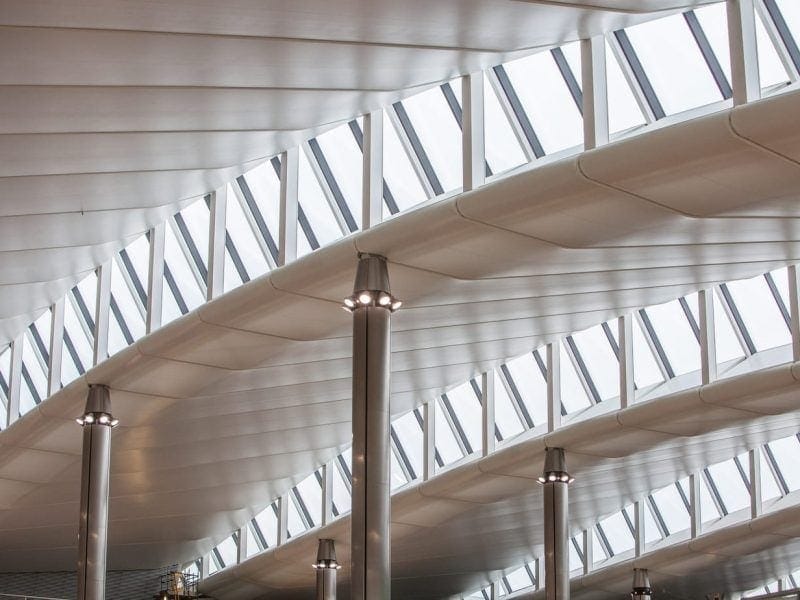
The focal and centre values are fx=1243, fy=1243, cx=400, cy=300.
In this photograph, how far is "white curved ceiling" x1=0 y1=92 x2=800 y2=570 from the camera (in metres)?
15.8

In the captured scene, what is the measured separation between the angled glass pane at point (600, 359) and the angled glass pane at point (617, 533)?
12681 millimetres

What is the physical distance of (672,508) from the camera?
39656 mm

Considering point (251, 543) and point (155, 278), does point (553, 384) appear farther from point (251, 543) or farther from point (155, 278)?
point (251, 543)

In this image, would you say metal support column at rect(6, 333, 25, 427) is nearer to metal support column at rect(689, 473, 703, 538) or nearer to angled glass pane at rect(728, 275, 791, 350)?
angled glass pane at rect(728, 275, 791, 350)

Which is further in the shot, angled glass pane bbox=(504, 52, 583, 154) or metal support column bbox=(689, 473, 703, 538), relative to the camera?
metal support column bbox=(689, 473, 703, 538)

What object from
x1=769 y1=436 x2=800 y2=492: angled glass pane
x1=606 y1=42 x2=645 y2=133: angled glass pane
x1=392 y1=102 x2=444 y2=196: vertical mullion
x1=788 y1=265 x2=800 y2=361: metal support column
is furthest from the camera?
x1=769 y1=436 x2=800 y2=492: angled glass pane

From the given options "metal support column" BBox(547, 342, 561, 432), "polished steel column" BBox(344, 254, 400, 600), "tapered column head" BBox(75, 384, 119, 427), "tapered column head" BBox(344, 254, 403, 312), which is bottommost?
"polished steel column" BBox(344, 254, 400, 600)

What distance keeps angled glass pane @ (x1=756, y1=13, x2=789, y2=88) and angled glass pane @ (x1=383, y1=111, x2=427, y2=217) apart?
20.1 feet

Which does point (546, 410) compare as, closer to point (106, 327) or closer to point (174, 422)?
point (174, 422)

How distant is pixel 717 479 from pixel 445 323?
643 inches

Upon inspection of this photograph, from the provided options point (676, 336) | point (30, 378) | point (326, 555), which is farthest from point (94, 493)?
point (326, 555)

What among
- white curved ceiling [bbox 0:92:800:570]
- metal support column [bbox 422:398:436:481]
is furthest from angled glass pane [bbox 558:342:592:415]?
metal support column [bbox 422:398:436:481]

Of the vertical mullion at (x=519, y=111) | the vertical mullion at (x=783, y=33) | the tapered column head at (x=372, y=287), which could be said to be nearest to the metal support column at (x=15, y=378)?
the tapered column head at (x=372, y=287)

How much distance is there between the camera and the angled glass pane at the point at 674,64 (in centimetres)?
1816
